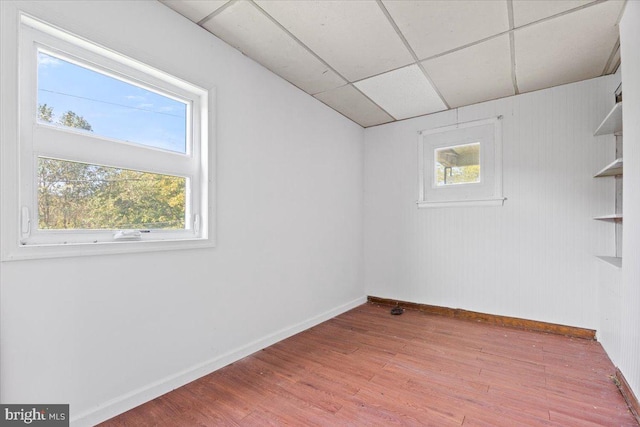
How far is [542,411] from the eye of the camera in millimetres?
1777

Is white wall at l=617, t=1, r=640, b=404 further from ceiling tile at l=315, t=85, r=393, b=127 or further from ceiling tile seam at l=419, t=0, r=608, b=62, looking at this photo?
ceiling tile at l=315, t=85, r=393, b=127

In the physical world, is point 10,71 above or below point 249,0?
below

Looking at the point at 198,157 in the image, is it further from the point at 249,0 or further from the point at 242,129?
the point at 249,0

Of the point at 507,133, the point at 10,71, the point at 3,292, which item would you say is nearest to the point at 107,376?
the point at 3,292

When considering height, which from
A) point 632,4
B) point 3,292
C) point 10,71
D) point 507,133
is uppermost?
point 632,4

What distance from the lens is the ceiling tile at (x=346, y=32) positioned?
6.57 ft

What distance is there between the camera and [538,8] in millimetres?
1970

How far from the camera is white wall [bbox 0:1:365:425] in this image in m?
1.48

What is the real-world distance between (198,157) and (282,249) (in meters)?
1.14

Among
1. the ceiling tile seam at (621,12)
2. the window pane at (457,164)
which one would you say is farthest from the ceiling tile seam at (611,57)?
the window pane at (457,164)

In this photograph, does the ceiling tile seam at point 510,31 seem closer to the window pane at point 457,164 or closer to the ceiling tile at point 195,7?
the window pane at point 457,164

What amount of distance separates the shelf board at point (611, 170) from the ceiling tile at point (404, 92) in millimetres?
1625

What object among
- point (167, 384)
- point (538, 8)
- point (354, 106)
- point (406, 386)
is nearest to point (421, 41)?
point (538, 8)

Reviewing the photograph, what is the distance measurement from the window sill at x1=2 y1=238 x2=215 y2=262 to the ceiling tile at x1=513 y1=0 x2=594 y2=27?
265cm
